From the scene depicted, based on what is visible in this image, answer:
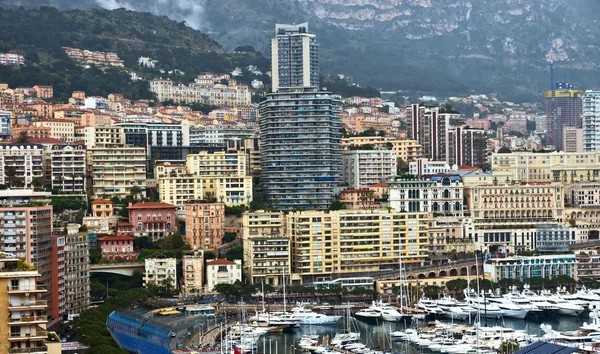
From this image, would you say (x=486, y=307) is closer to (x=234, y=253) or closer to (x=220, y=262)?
(x=220, y=262)

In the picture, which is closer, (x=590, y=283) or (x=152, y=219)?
(x=152, y=219)

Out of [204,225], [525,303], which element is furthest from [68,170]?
[525,303]

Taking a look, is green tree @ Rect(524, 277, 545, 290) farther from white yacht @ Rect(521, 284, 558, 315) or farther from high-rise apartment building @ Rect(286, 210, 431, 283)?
high-rise apartment building @ Rect(286, 210, 431, 283)

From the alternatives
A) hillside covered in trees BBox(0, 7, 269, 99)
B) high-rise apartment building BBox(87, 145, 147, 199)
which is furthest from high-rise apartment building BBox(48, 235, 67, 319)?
hillside covered in trees BBox(0, 7, 269, 99)

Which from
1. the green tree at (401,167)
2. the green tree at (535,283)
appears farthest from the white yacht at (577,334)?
the green tree at (401,167)

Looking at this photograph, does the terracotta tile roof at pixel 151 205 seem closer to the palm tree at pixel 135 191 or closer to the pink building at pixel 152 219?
the pink building at pixel 152 219
